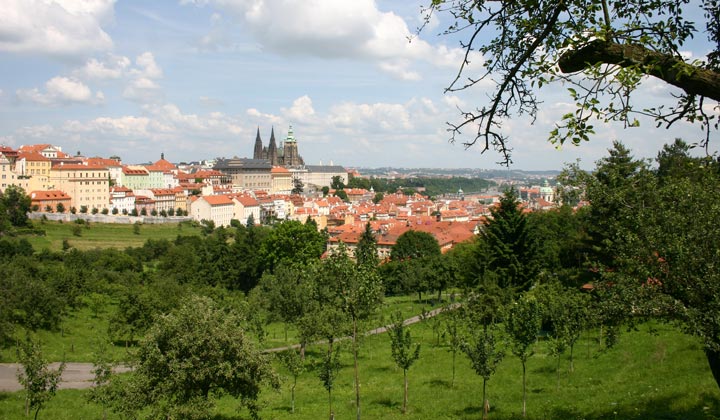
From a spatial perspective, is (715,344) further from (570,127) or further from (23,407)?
(23,407)

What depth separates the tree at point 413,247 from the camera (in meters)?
56.1

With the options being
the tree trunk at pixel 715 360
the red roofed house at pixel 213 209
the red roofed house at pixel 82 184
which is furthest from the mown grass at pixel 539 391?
the red roofed house at pixel 82 184

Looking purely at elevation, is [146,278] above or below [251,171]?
below

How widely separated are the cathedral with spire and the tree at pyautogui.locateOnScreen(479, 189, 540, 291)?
152m

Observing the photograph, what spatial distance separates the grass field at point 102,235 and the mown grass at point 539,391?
5189cm

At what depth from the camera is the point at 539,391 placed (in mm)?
15094

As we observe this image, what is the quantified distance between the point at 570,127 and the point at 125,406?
36.1 feet

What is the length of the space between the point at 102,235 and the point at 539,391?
71137 mm

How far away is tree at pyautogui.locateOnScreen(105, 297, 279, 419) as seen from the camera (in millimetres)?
11562

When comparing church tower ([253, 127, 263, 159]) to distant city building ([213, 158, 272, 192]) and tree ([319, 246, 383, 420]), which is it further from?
tree ([319, 246, 383, 420])

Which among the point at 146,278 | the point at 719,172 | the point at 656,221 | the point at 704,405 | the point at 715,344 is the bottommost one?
the point at 146,278

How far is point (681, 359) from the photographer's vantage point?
14438 millimetres

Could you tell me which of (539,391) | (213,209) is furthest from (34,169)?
(539,391)

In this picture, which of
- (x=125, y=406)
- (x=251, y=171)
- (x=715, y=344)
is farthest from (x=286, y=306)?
(x=251, y=171)
